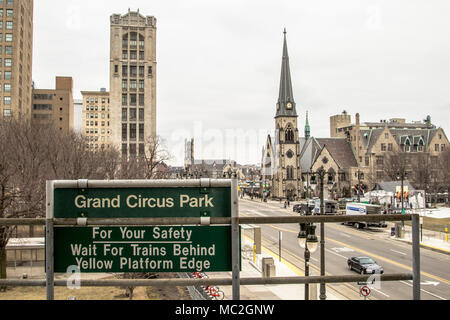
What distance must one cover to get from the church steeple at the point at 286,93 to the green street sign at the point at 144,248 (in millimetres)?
102300

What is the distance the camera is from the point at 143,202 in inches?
150

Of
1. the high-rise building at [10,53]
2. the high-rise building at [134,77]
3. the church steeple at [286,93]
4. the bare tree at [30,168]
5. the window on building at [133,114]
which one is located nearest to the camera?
the bare tree at [30,168]

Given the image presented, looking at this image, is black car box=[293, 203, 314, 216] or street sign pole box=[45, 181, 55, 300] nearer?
street sign pole box=[45, 181, 55, 300]

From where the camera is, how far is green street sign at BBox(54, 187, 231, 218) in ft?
12.5

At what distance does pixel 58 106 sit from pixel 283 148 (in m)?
70.6

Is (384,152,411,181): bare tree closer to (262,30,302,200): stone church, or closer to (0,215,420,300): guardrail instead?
(262,30,302,200): stone church

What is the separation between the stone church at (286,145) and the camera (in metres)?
104

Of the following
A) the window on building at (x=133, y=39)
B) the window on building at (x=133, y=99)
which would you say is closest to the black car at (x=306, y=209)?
the window on building at (x=133, y=99)

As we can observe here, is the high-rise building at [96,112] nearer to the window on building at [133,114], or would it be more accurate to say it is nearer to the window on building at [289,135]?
the window on building at [133,114]

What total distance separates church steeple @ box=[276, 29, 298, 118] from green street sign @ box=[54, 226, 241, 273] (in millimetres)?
102300

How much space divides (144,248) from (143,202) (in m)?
0.45

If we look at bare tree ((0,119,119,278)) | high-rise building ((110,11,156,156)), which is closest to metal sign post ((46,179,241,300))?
bare tree ((0,119,119,278))

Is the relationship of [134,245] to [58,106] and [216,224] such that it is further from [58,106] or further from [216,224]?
[58,106]
